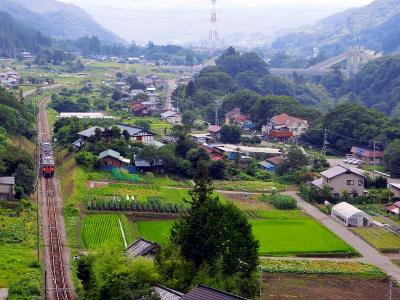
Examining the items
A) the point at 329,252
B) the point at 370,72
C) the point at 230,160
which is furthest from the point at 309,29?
the point at 329,252

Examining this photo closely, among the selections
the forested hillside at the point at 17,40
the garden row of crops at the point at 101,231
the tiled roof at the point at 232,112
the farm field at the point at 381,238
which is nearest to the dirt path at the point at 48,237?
the garden row of crops at the point at 101,231

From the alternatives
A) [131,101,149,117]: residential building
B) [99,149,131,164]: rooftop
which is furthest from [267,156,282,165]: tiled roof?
[131,101,149,117]: residential building

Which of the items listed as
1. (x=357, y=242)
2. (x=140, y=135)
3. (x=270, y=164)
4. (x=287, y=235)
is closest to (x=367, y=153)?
(x=270, y=164)

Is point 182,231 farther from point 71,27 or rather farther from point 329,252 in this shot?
point 71,27

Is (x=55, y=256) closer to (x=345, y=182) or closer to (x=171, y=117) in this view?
(x=345, y=182)

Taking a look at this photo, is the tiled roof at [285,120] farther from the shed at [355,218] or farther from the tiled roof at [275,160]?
the shed at [355,218]

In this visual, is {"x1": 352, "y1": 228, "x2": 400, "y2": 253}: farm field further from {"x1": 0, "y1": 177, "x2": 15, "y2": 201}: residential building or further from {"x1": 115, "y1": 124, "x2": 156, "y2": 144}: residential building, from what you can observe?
{"x1": 115, "y1": 124, "x2": 156, "y2": 144}: residential building
